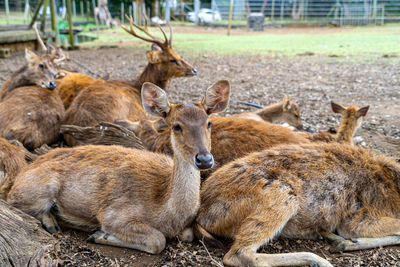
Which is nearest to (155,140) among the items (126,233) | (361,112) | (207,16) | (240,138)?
(240,138)

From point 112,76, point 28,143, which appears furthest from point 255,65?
point 28,143

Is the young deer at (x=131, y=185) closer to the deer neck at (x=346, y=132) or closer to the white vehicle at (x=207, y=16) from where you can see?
the deer neck at (x=346, y=132)

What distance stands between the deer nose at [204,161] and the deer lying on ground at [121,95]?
2.93 m

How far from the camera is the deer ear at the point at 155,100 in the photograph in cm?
379

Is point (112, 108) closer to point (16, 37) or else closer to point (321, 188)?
point (321, 188)

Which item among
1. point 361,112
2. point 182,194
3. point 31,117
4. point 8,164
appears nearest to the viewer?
point 182,194

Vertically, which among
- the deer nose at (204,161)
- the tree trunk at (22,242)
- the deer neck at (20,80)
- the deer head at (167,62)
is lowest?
the tree trunk at (22,242)

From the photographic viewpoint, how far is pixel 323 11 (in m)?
29.5

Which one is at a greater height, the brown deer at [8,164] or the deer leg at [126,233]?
the brown deer at [8,164]

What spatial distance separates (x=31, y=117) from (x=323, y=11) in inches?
1065

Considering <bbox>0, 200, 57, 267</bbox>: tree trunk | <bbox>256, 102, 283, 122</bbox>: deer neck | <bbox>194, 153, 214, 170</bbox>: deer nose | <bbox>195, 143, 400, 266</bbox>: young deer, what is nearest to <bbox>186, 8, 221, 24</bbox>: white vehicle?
<bbox>256, 102, 283, 122</bbox>: deer neck

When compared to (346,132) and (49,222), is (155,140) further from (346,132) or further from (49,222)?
(346,132)

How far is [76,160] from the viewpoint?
4.03 meters

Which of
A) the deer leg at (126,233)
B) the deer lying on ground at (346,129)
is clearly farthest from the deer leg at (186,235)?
the deer lying on ground at (346,129)
